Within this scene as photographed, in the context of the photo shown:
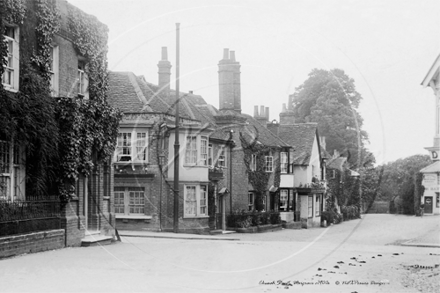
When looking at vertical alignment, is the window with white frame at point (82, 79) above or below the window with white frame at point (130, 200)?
above

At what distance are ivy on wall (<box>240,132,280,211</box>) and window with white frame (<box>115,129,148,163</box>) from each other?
10582mm

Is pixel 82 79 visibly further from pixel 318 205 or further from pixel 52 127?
pixel 318 205

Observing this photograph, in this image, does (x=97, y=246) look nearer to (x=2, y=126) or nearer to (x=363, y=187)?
(x=2, y=126)

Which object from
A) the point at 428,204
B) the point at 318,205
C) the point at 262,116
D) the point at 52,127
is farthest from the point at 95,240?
the point at 428,204

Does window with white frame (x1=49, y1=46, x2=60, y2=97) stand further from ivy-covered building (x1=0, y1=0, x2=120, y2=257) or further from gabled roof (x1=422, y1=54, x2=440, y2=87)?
gabled roof (x1=422, y1=54, x2=440, y2=87)

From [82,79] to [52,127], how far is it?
12.0 feet

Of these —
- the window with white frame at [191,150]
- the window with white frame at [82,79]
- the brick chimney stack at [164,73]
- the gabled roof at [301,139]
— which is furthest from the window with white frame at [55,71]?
the gabled roof at [301,139]

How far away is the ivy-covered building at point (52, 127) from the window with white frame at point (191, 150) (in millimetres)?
9836

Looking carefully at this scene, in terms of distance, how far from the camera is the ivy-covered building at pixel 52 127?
15969 millimetres

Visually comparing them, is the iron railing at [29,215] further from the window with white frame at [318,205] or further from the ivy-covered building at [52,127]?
the window with white frame at [318,205]

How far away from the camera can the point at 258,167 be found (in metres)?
41.3

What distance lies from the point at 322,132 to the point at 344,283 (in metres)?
49.1

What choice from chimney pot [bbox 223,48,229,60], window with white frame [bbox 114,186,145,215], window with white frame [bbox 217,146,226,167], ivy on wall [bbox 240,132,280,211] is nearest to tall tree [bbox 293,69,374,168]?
ivy on wall [bbox 240,132,280,211]

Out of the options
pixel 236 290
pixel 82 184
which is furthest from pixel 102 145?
pixel 236 290
